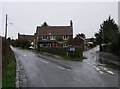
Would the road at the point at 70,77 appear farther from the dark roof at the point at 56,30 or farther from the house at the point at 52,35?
the dark roof at the point at 56,30

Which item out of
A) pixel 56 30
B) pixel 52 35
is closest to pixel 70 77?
pixel 52 35

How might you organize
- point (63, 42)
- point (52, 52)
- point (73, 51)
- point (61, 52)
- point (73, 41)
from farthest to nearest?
point (63, 42) → point (73, 41) → point (52, 52) → point (61, 52) → point (73, 51)

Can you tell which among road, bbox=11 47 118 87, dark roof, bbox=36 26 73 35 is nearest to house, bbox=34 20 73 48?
dark roof, bbox=36 26 73 35

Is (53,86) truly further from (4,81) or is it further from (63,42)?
(63,42)

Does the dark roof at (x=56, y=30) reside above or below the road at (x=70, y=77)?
above

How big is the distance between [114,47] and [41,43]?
45062 mm

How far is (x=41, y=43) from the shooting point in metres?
89.4

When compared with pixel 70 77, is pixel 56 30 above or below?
above

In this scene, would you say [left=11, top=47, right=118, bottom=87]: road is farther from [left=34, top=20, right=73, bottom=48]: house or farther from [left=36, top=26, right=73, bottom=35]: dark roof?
[left=36, top=26, right=73, bottom=35]: dark roof

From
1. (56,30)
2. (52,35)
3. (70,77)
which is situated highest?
(56,30)

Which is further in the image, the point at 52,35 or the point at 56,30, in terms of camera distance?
the point at 56,30

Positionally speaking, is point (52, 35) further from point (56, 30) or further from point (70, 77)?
point (70, 77)

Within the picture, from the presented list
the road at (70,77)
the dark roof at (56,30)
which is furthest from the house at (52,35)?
the road at (70,77)

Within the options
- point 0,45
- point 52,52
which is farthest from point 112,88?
point 52,52
